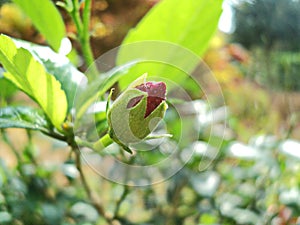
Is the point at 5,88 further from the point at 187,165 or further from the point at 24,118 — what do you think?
the point at 187,165

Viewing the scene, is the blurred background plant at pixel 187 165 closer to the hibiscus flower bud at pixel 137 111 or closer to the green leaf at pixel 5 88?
the green leaf at pixel 5 88

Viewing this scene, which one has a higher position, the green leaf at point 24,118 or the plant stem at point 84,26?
the plant stem at point 84,26

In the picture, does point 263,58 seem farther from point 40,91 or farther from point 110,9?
point 40,91

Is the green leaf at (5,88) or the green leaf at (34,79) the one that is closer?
the green leaf at (34,79)

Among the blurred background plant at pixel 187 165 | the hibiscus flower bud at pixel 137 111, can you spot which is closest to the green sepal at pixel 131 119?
the hibiscus flower bud at pixel 137 111

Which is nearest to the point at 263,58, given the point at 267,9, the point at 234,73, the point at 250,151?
the point at 234,73

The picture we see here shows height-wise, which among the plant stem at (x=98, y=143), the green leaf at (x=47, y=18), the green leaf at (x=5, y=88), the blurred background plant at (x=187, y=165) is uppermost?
the green leaf at (x=47, y=18)

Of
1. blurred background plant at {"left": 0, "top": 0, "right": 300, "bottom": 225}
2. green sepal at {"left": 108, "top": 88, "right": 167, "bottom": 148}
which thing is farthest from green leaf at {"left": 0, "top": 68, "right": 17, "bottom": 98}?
green sepal at {"left": 108, "top": 88, "right": 167, "bottom": 148}

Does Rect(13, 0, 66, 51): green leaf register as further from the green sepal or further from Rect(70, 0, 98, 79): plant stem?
the green sepal
